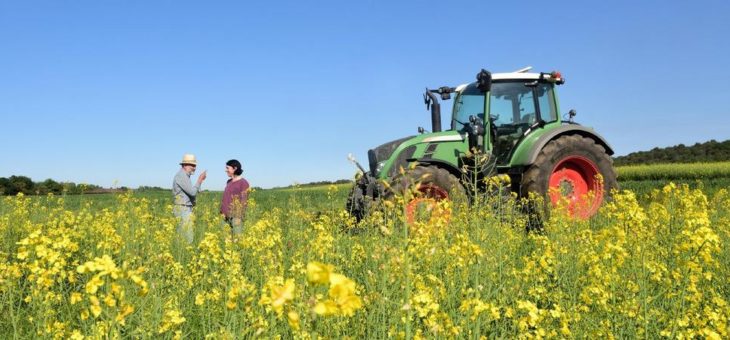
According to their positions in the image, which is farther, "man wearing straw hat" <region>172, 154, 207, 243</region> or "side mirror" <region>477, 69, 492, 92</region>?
"man wearing straw hat" <region>172, 154, 207, 243</region>

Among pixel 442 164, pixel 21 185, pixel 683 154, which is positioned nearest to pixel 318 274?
pixel 442 164

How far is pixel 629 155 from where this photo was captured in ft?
112

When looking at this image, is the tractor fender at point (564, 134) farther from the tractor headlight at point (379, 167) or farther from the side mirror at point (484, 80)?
the tractor headlight at point (379, 167)

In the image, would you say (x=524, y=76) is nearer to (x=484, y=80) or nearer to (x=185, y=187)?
(x=484, y=80)

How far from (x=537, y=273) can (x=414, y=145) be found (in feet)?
12.9

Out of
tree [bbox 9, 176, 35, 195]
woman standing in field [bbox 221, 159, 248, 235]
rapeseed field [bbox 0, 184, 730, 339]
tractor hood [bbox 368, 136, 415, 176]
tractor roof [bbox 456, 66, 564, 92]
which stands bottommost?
rapeseed field [bbox 0, 184, 730, 339]

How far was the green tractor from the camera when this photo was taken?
7.14 m

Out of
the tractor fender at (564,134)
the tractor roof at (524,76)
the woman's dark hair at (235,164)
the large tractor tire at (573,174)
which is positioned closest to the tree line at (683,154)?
the tractor fender at (564,134)

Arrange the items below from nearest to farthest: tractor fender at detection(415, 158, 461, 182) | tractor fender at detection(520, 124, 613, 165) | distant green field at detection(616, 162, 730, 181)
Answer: tractor fender at detection(415, 158, 461, 182)
tractor fender at detection(520, 124, 613, 165)
distant green field at detection(616, 162, 730, 181)

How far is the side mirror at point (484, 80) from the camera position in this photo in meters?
6.98

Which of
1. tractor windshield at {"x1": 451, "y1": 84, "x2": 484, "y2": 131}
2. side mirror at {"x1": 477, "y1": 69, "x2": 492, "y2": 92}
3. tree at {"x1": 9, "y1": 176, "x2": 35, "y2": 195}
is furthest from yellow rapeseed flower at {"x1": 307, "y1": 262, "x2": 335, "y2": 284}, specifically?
tree at {"x1": 9, "y1": 176, "x2": 35, "y2": 195}

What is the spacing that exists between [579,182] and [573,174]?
0.67 feet

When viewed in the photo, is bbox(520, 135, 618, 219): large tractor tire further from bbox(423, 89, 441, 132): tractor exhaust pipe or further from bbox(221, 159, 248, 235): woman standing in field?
bbox(221, 159, 248, 235): woman standing in field

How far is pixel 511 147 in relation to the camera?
767 cm
